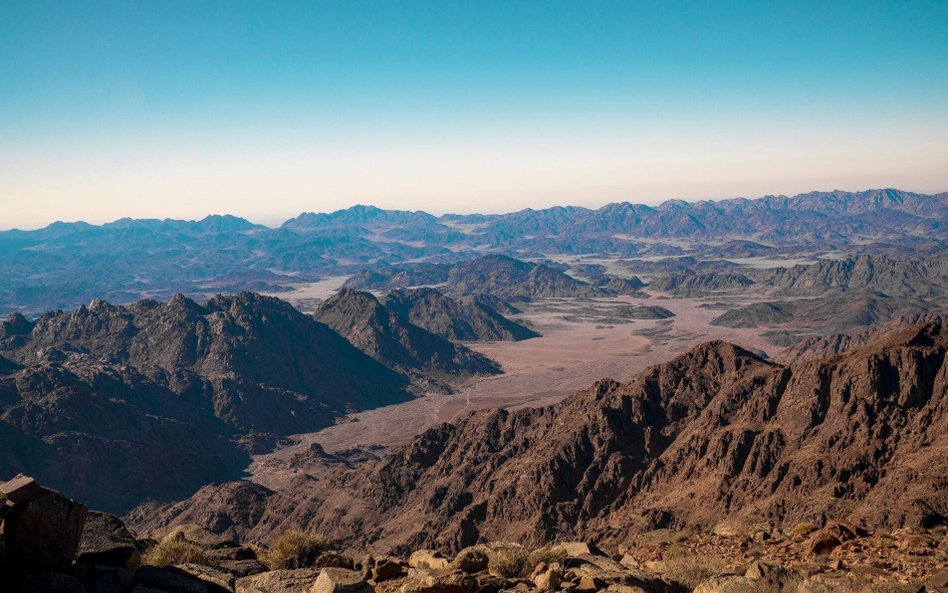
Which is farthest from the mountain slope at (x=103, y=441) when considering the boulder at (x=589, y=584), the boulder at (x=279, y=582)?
the boulder at (x=589, y=584)

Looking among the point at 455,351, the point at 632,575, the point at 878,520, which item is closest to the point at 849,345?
the point at 455,351

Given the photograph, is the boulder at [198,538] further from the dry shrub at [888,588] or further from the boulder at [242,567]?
the dry shrub at [888,588]

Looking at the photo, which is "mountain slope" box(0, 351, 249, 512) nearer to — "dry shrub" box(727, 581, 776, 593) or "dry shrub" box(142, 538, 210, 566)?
"dry shrub" box(142, 538, 210, 566)

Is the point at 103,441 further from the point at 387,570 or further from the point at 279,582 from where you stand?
the point at 279,582

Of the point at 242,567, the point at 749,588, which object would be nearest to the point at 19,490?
the point at 242,567

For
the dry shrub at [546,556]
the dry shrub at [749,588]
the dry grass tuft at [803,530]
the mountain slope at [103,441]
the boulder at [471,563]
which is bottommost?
the mountain slope at [103,441]

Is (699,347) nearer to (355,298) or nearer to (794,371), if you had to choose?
(794,371)

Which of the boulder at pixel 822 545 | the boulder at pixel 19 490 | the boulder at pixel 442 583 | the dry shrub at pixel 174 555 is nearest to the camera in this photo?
the boulder at pixel 19 490

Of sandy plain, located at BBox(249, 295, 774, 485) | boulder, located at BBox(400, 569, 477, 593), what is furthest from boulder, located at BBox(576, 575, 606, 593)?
sandy plain, located at BBox(249, 295, 774, 485)
